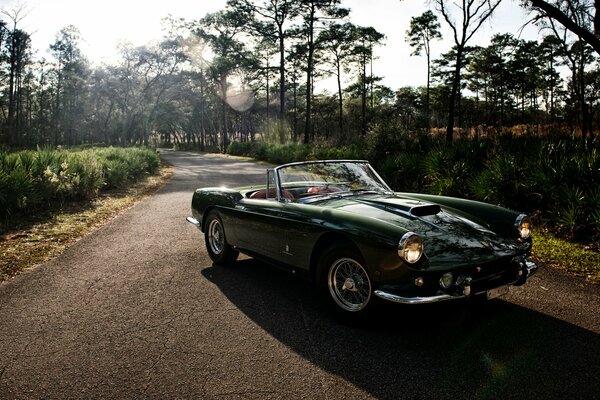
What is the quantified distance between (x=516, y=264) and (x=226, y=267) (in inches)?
130

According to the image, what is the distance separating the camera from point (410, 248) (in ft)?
9.45

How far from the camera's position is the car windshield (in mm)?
4535

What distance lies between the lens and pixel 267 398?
92.4 inches

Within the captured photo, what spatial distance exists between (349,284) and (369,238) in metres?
0.48

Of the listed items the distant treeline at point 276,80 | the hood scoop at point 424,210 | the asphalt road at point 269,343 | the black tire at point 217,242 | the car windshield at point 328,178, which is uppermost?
the distant treeline at point 276,80

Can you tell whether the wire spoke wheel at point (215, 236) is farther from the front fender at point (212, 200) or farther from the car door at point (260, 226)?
the car door at point (260, 226)

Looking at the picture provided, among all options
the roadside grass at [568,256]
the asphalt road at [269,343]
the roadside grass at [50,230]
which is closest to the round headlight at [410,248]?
the asphalt road at [269,343]

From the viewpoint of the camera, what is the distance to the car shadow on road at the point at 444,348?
2412mm

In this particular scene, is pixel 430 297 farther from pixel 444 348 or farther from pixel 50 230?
pixel 50 230

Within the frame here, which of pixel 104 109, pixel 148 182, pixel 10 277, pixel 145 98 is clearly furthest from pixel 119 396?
pixel 104 109

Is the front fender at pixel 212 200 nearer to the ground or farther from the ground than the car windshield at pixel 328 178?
nearer to the ground

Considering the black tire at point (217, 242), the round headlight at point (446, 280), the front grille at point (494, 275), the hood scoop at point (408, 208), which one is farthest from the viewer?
the black tire at point (217, 242)

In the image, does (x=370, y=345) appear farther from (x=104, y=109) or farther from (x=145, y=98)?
(x=104, y=109)

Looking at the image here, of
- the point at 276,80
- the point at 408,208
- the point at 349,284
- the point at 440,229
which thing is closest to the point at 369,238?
the point at 349,284
